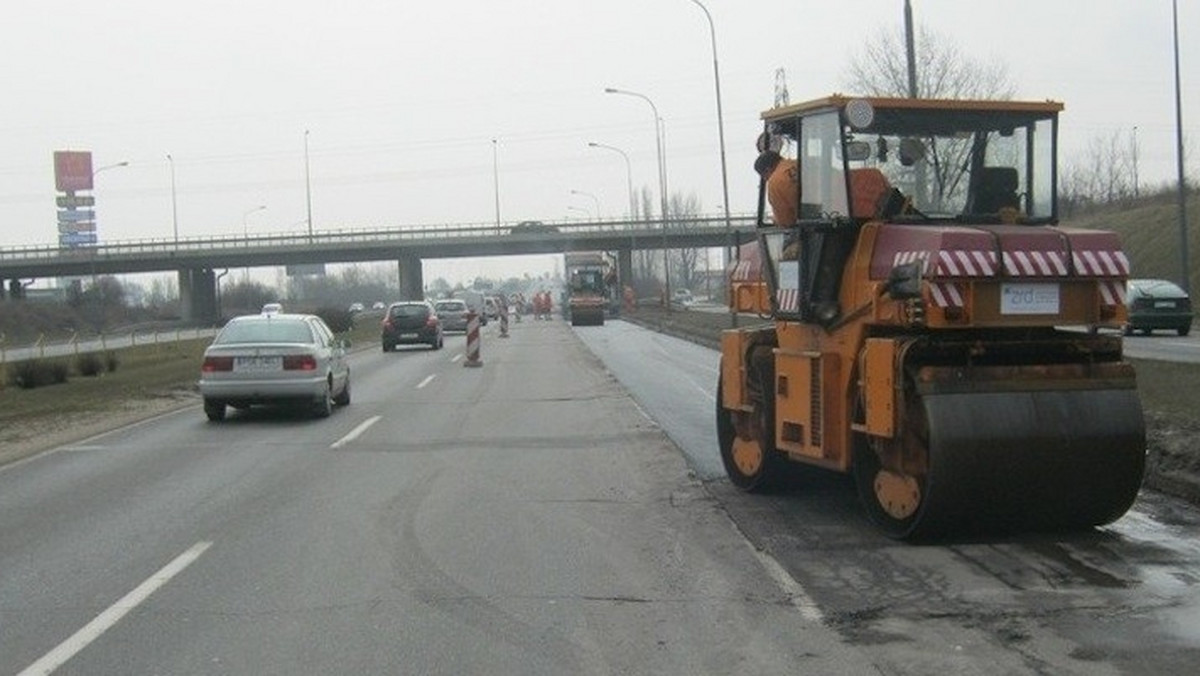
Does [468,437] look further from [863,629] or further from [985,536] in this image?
[863,629]

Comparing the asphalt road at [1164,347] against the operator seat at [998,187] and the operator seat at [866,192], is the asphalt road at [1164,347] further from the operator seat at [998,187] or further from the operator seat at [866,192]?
the operator seat at [866,192]

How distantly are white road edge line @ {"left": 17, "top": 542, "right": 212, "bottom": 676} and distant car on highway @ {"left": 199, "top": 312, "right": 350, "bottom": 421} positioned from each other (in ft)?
30.2

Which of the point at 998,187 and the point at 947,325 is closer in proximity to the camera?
the point at 947,325

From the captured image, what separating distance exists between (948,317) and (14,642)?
5785 mm

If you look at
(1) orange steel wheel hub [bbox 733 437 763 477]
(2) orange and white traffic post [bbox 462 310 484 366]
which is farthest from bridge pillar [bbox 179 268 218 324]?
(1) orange steel wheel hub [bbox 733 437 763 477]

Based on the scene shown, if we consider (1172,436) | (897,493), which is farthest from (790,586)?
(1172,436)

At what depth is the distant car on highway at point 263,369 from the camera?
60.2 ft

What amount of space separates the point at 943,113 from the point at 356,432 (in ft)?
31.1

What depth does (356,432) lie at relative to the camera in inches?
669

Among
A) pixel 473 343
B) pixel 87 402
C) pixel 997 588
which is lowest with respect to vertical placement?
pixel 997 588

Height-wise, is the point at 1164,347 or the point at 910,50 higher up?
the point at 910,50

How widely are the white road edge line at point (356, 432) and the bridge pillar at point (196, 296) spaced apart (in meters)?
73.3

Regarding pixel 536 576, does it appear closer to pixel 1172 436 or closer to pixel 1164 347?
pixel 1172 436

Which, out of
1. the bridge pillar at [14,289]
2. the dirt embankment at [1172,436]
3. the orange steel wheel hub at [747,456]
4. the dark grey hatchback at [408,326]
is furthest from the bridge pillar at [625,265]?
the orange steel wheel hub at [747,456]
